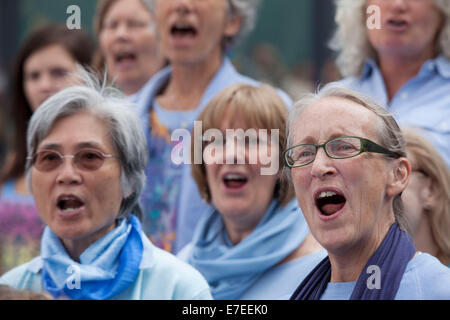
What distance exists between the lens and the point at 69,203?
2838 mm

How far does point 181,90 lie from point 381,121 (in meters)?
1.96

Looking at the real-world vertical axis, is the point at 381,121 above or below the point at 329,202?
above

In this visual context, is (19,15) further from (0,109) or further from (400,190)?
(400,190)

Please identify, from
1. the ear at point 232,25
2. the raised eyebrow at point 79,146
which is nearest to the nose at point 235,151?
the raised eyebrow at point 79,146

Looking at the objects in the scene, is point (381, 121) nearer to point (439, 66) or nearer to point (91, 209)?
point (91, 209)

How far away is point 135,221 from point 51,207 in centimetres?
31

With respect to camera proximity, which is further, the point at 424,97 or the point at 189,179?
the point at 189,179

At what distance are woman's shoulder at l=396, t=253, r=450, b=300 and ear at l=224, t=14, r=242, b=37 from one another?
227cm

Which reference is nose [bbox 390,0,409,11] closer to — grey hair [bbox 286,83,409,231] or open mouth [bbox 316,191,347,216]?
grey hair [bbox 286,83,409,231]

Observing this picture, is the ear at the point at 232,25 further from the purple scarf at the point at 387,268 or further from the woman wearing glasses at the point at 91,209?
the purple scarf at the point at 387,268

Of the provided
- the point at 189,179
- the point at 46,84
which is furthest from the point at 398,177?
the point at 46,84

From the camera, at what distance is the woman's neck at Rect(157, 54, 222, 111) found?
4078mm

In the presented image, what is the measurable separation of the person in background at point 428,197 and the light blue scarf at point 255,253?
0.44m
